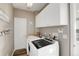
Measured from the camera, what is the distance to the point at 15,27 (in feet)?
4.57

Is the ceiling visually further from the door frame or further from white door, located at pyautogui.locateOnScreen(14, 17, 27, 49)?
the door frame

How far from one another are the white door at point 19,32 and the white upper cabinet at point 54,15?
0.23 meters

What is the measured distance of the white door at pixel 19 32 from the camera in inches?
54.6

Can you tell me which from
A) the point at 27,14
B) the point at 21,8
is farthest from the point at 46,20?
the point at 21,8

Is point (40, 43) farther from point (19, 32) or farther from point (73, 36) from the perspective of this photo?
point (73, 36)

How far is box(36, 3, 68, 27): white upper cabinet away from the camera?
138 cm

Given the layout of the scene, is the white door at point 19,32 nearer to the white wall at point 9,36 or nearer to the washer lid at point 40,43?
the white wall at point 9,36

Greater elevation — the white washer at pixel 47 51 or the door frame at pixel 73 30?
the door frame at pixel 73 30

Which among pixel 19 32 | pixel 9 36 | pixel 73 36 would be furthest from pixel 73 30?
pixel 9 36

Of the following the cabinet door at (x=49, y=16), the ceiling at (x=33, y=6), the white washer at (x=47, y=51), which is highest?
the ceiling at (x=33, y=6)

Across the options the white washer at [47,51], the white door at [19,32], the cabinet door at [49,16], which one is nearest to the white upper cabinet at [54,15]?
the cabinet door at [49,16]

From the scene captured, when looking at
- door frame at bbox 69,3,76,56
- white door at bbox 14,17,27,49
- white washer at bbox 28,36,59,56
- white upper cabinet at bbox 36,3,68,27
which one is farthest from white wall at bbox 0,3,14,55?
door frame at bbox 69,3,76,56

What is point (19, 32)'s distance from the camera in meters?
1.41

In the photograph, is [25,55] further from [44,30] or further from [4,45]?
[44,30]
